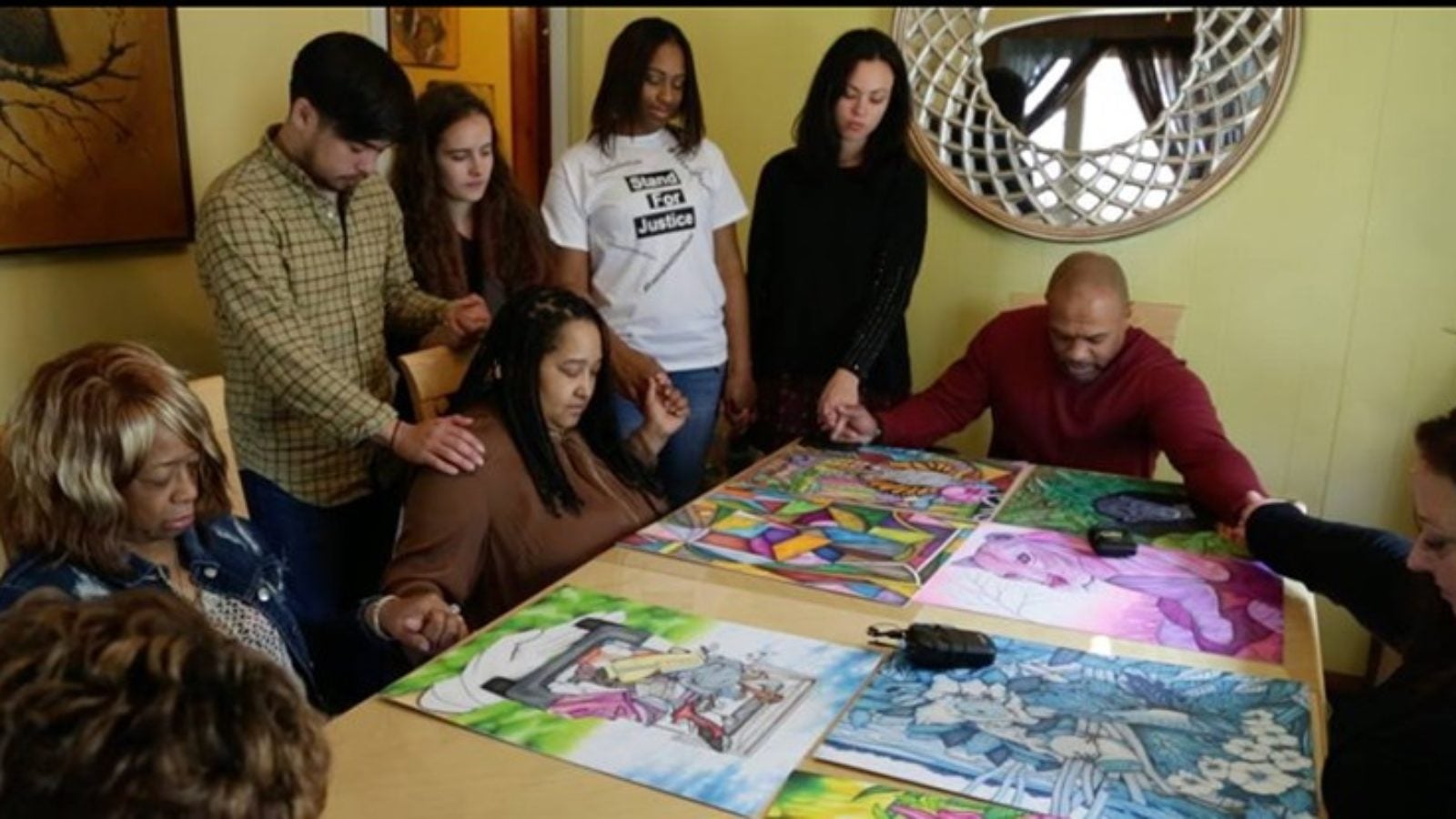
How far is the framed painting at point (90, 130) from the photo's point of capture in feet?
6.10

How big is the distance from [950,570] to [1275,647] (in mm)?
387

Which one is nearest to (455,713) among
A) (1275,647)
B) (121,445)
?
(121,445)

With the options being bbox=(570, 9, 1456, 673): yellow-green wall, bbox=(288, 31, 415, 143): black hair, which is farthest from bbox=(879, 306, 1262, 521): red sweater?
bbox=(288, 31, 415, 143): black hair

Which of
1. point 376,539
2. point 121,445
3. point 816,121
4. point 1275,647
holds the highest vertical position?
point 816,121

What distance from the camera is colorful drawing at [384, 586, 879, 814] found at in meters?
0.95

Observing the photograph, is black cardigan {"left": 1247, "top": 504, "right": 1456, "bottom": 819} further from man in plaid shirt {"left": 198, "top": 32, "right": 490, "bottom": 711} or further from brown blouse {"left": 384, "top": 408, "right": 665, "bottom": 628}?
man in plaid shirt {"left": 198, "top": 32, "right": 490, "bottom": 711}

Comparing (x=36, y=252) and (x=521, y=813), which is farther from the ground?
(x=36, y=252)

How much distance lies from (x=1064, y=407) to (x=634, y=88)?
1028 mm

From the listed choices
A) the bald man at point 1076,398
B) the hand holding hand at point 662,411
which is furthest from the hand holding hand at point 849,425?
the hand holding hand at point 662,411

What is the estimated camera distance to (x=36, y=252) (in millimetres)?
1934

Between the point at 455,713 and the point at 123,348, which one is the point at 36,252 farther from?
the point at 455,713

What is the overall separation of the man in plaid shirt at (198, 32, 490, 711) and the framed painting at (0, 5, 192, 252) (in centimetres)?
54

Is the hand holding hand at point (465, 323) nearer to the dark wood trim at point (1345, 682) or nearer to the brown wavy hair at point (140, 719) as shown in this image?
the brown wavy hair at point (140, 719)

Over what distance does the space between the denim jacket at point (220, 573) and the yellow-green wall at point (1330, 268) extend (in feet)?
6.48
